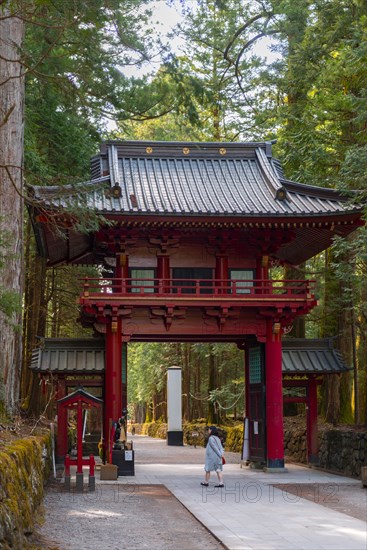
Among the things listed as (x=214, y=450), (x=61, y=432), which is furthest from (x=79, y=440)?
(x=61, y=432)

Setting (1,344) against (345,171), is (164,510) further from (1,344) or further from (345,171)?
(345,171)

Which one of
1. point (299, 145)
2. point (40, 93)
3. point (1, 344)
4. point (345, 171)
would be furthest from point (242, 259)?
point (1, 344)

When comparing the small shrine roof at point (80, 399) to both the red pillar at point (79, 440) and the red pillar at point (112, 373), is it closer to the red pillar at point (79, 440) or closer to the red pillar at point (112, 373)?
the red pillar at point (79, 440)

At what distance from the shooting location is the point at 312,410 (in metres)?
22.0

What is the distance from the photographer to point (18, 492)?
906cm

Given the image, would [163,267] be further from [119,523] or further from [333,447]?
[119,523]

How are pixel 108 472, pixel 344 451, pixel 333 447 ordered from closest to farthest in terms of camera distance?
1. pixel 108 472
2. pixel 344 451
3. pixel 333 447

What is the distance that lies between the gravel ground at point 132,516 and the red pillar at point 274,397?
346 cm

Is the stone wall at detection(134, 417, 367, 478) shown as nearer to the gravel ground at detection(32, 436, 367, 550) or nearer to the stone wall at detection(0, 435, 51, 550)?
the gravel ground at detection(32, 436, 367, 550)

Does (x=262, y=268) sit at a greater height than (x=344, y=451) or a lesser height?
greater

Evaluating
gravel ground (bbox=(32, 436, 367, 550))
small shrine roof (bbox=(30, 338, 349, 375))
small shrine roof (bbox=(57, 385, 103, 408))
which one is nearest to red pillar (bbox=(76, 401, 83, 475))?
small shrine roof (bbox=(57, 385, 103, 408))

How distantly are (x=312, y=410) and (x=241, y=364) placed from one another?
17.0 meters

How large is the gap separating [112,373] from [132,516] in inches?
314

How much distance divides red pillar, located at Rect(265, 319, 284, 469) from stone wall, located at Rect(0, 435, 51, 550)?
32.6ft
